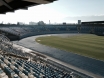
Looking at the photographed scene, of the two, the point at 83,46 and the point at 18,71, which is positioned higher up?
the point at 18,71

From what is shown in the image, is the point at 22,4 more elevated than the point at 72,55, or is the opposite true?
the point at 22,4

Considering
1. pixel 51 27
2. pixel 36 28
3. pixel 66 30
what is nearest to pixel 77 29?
pixel 66 30

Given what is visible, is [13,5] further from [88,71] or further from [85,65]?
[85,65]

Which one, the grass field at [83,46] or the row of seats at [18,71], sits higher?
the row of seats at [18,71]

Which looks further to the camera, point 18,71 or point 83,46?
point 83,46

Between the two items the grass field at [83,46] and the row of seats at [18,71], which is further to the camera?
the grass field at [83,46]

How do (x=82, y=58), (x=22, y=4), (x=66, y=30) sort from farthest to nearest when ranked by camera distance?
(x=66, y=30), (x=82, y=58), (x=22, y=4)

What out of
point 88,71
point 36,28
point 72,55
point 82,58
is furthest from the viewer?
point 36,28

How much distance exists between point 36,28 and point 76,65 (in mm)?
64853

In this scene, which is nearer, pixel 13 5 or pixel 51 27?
pixel 13 5

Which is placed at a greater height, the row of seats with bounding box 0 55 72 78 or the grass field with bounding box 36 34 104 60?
the row of seats with bounding box 0 55 72 78

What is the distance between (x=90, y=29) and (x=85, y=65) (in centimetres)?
6694

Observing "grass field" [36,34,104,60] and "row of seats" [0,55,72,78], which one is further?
"grass field" [36,34,104,60]

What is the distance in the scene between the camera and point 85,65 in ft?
77.1
